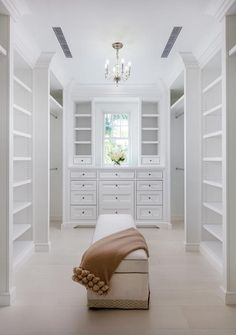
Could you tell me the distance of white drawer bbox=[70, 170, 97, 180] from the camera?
665 centimetres

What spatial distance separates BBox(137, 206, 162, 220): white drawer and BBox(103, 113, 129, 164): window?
114 centimetres

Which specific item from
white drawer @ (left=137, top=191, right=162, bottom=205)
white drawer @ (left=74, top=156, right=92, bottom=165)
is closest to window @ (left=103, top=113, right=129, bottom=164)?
white drawer @ (left=74, top=156, right=92, bottom=165)

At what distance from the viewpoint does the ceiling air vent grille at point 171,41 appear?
12.9 ft

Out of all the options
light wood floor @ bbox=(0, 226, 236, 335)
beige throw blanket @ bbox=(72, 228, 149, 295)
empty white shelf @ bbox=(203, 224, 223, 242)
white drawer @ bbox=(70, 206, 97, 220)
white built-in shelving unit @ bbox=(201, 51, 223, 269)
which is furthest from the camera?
white drawer @ bbox=(70, 206, 97, 220)

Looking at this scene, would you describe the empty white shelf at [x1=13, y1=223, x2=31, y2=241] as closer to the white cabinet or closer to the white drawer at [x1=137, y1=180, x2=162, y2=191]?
the white cabinet

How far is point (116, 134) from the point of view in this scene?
7.22 m

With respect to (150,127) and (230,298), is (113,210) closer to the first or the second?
(150,127)

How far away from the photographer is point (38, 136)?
487 centimetres

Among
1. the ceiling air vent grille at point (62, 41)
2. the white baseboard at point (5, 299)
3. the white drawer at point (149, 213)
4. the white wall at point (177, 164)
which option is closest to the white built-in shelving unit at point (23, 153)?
the ceiling air vent grille at point (62, 41)

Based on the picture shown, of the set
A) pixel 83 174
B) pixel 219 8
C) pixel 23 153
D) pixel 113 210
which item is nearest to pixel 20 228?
pixel 23 153

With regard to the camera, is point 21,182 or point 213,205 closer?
point 21,182

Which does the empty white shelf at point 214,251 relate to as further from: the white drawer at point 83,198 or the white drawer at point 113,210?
the white drawer at point 83,198

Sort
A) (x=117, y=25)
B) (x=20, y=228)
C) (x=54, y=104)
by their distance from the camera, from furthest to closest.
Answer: (x=54, y=104)
(x=20, y=228)
(x=117, y=25)

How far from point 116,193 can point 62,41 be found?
3.25 m
